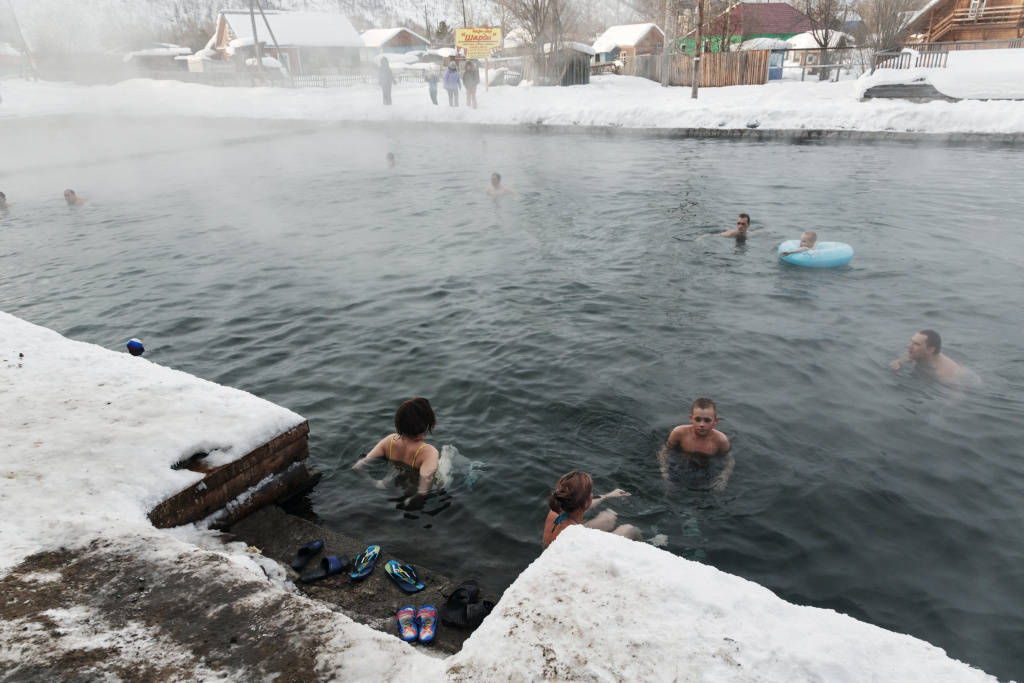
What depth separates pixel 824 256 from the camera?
9.38 meters

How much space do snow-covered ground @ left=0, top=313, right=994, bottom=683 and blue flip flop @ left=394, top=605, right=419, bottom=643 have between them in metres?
0.50

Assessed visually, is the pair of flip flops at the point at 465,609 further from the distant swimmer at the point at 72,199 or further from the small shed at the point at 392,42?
the small shed at the point at 392,42

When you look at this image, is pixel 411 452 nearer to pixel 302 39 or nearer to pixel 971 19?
pixel 971 19

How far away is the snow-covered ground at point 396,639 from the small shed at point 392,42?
7429cm

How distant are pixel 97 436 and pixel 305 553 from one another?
159 centimetres

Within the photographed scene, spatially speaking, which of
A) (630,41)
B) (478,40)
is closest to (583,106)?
(478,40)

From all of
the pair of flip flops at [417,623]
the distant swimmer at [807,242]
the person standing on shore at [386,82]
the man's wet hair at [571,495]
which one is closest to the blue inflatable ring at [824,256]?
the distant swimmer at [807,242]

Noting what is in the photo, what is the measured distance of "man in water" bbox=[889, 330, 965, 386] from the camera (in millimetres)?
6250

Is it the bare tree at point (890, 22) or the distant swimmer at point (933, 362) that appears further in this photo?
the bare tree at point (890, 22)

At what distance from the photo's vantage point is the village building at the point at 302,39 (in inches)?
2116

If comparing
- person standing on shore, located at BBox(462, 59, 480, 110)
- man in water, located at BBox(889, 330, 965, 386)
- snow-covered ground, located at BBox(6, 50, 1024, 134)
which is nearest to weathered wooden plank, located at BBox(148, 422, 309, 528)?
man in water, located at BBox(889, 330, 965, 386)

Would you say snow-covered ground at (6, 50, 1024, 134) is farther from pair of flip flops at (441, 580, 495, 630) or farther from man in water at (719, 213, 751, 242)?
pair of flip flops at (441, 580, 495, 630)

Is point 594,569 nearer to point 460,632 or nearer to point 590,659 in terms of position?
point 590,659

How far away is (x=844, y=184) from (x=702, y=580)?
14.4m
